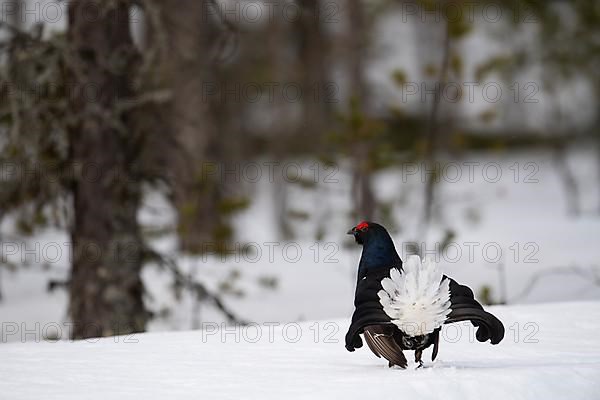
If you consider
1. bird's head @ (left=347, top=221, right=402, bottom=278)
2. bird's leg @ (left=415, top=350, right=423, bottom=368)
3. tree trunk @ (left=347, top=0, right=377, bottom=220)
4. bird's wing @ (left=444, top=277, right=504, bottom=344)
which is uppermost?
tree trunk @ (left=347, top=0, right=377, bottom=220)

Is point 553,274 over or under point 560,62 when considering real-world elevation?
under

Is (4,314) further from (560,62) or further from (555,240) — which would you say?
(560,62)

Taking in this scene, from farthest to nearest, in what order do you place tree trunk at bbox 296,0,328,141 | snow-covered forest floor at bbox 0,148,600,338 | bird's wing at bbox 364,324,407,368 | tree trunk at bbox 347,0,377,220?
tree trunk at bbox 296,0,328,141, tree trunk at bbox 347,0,377,220, snow-covered forest floor at bbox 0,148,600,338, bird's wing at bbox 364,324,407,368

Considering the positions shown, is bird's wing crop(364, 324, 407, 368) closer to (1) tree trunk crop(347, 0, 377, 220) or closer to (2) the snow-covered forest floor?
(2) the snow-covered forest floor

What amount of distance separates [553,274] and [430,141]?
7.36ft

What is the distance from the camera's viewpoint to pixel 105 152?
7.15 metres

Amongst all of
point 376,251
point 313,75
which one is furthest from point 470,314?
point 313,75

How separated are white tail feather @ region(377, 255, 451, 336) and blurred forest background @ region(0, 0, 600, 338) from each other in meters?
3.39

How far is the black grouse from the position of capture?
153 inches

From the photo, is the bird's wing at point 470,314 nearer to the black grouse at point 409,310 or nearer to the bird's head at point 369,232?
the black grouse at point 409,310

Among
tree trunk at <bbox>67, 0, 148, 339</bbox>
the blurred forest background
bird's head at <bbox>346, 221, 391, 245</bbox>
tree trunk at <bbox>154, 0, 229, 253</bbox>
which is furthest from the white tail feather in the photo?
tree trunk at <bbox>154, 0, 229, 253</bbox>

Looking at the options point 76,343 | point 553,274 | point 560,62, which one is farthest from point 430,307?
point 560,62

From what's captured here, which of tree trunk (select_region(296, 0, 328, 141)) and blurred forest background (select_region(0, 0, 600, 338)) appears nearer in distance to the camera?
blurred forest background (select_region(0, 0, 600, 338))

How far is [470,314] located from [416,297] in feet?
1.18
